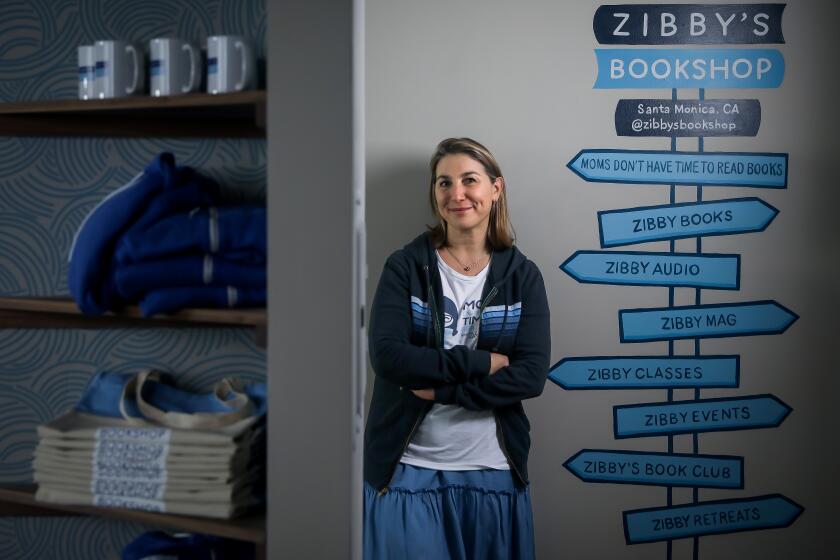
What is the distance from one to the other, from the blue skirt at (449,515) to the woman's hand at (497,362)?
1.10 ft

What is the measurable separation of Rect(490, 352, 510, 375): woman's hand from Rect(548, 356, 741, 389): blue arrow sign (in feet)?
1.69

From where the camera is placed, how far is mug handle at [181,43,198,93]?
1737mm

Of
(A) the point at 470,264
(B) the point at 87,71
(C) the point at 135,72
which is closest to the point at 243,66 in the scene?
(C) the point at 135,72

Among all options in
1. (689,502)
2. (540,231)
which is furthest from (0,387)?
(689,502)

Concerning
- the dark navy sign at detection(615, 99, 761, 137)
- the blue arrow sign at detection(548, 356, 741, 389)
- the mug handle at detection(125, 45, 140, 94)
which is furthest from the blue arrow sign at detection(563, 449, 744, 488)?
the mug handle at detection(125, 45, 140, 94)

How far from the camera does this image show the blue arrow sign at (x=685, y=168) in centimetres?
272

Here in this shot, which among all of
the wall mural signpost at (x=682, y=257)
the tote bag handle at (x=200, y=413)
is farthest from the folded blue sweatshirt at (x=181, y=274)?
the wall mural signpost at (x=682, y=257)

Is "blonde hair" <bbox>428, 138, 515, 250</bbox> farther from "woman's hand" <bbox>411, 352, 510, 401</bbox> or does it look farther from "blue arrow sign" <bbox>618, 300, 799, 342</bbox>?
"blue arrow sign" <bbox>618, 300, 799, 342</bbox>

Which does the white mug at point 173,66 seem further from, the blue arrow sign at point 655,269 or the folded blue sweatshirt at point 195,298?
the blue arrow sign at point 655,269

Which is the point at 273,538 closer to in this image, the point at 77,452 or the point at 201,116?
the point at 77,452

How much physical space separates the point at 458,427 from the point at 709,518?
1069 millimetres

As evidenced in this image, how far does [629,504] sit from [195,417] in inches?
67.8

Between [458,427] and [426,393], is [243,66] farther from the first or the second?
[458,427]

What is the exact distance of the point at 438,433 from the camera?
7.93 feet
